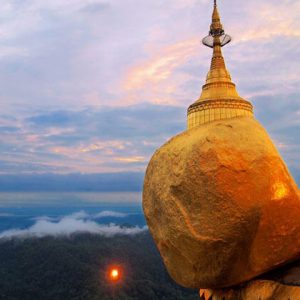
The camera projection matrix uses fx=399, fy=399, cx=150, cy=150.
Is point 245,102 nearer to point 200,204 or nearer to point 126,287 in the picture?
point 200,204

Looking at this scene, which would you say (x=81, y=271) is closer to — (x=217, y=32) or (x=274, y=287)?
(x=217, y=32)

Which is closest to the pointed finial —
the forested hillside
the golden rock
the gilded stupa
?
the gilded stupa

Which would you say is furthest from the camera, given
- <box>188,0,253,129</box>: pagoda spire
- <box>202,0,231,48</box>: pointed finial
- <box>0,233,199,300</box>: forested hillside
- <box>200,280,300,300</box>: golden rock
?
<box>0,233,199,300</box>: forested hillside

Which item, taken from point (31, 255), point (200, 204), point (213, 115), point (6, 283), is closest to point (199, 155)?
point (200, 204)

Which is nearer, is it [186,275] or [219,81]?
[186,275]

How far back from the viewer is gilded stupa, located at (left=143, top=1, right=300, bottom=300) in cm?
564

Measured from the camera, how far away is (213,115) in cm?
1917

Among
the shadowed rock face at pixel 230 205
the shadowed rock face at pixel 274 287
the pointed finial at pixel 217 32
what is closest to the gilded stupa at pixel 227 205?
the shadowed rock face at pixel 230 205

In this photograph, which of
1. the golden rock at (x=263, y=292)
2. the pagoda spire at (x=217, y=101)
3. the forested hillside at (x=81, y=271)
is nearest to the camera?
the golden rock at (x=263, y=292)

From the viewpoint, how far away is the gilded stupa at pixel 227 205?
5.64 meters

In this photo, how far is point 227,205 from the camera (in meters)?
5.60

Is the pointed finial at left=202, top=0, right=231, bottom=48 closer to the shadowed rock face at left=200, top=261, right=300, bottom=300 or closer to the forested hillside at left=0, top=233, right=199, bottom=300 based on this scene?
the shadowed rock face at left=200, top=261, right=300, bottom=300

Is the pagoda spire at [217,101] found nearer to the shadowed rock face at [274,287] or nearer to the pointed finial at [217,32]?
the pointed finial at [217,32]

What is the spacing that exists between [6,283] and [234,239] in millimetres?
90872
